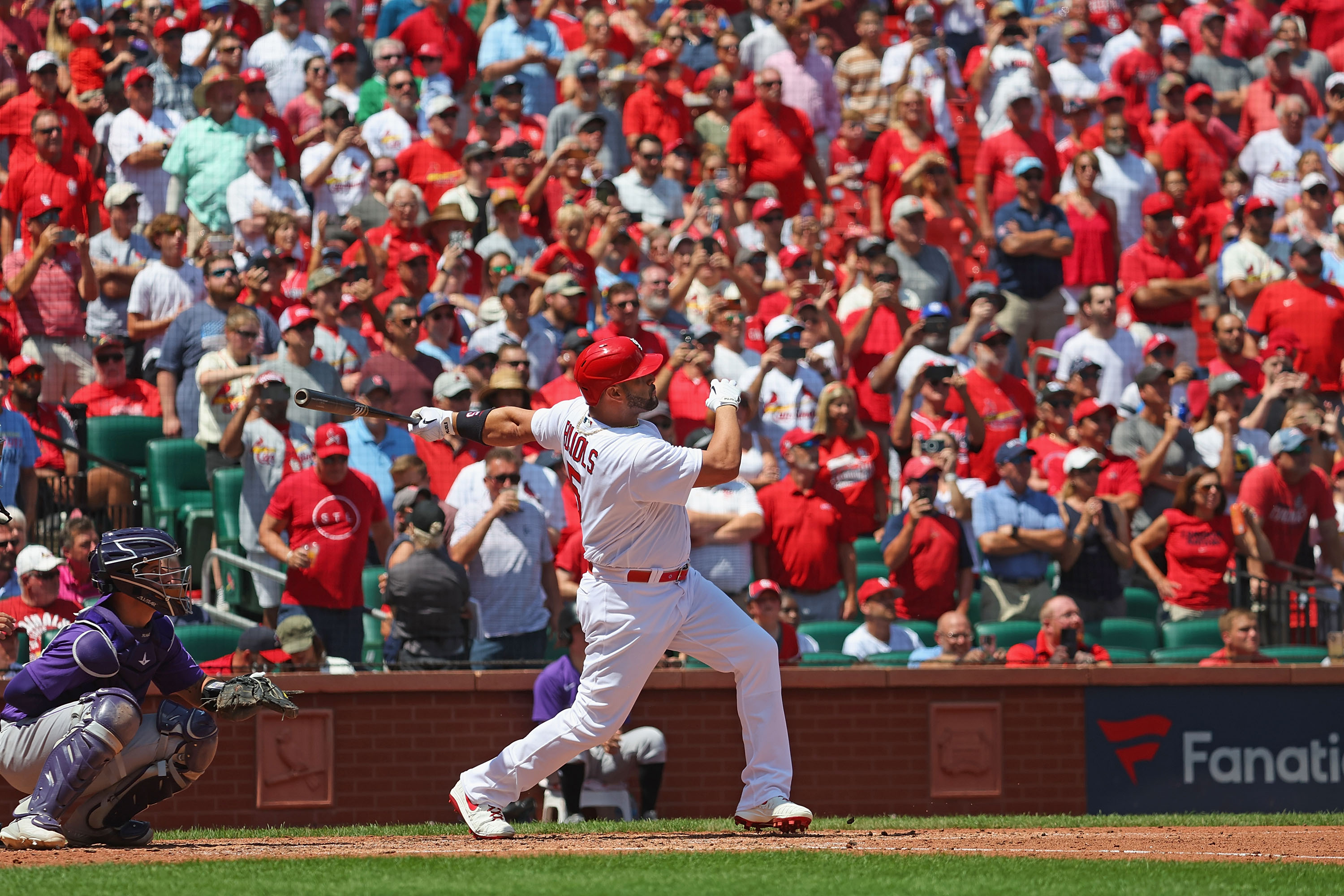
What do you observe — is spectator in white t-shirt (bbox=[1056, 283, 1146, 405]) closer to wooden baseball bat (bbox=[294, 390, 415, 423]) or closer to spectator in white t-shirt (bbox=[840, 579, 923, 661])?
spectator in white t-shirt (bbox=[840, 579, 923, 661])

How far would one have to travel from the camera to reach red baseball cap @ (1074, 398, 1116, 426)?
11.7 meters

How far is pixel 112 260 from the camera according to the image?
1201 centimetres

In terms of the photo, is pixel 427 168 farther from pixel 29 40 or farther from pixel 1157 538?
pixel 1157 538

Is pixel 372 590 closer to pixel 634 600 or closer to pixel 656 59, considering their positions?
pixel 634 600

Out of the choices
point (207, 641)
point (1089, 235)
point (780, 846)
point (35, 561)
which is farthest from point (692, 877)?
point (1089, 235)

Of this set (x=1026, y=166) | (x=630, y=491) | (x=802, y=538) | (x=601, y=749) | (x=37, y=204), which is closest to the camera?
(x=630, y=491)

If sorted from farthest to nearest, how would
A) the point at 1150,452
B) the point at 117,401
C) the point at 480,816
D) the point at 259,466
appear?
the point at 1150,452, the point at 117,401, the point at 259,466, the point at 480,816

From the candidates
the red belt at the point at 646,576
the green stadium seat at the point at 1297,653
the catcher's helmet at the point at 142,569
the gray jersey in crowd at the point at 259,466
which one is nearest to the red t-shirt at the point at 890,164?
the green stadium seat at the point at 1297,653

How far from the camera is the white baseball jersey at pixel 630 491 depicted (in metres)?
6.52

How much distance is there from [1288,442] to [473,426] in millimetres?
6329

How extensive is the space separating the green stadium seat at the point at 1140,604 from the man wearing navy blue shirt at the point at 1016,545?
1.70 feet

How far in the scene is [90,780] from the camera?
645cm

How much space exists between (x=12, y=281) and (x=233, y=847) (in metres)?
5.79

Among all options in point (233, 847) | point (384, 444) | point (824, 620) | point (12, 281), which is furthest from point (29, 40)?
point (233, 847)
